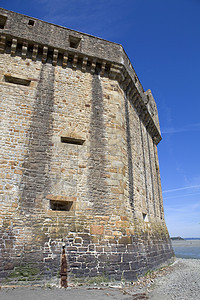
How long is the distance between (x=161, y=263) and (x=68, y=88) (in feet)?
24.4

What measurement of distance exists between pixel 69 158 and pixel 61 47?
12.6 ft

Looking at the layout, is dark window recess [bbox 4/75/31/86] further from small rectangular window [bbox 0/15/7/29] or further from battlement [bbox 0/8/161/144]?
small rectangular window [bbox 0/15/7/29]

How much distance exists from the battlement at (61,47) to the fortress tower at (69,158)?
0.03m

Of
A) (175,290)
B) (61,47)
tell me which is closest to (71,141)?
(61,47)

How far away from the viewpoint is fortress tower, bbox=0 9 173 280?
536 centimetres

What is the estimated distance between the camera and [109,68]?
7910mm

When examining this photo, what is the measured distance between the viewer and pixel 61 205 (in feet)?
19.5

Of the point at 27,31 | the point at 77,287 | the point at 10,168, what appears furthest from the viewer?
the point at 27,31

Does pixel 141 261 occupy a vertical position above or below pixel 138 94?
below

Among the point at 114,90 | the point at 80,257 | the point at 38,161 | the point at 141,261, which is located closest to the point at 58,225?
the point at 80,257

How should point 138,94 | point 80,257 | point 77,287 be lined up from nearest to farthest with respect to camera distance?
point 77,287 → point 80,257 → point 138,94

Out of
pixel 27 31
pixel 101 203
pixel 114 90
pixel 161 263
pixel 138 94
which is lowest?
pixel 161 263

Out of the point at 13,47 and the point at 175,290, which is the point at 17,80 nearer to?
the point at 13,47

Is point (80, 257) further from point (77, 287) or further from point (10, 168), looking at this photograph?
point (10, 168)
